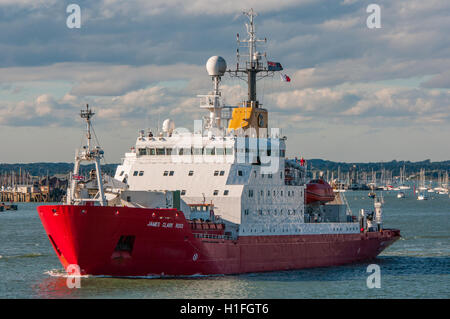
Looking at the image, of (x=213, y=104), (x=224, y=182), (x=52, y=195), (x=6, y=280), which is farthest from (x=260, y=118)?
(x=52, y=195)

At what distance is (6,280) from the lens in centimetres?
3925

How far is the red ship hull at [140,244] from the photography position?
116ft

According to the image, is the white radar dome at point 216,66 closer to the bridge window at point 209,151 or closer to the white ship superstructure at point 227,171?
the white ship superstructure at point 227,171

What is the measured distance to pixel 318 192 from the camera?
48.2m

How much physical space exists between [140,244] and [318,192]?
15.1 metres

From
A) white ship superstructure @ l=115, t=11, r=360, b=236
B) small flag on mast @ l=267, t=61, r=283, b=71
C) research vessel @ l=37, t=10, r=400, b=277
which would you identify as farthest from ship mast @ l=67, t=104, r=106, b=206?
small flag on mast @ l=267, t=61, r=283, b=71

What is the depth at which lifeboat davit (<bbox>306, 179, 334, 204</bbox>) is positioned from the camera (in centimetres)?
4800

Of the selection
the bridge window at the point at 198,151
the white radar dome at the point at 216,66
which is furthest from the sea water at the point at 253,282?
the white radar dome at the point at 216,66

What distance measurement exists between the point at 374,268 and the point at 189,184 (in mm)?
12204
